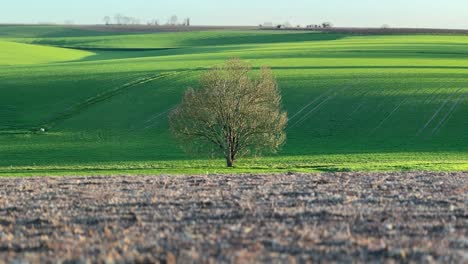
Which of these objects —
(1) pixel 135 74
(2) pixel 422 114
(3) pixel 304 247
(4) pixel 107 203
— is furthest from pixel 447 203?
(1) pixel 135 74

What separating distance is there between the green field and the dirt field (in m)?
12.8

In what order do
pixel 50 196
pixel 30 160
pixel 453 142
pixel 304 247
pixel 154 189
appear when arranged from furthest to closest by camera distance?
pixel 453 142 < pixel 30 160 < pixel 154 189 < pixel 50 196 < pixel 304 247

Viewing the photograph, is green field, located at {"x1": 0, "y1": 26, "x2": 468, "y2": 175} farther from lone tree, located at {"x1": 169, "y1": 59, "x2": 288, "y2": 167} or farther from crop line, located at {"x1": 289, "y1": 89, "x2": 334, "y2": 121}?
lone tree, located at {"x1": 169, "y1": 59, "x2": 288, "y2": 167}

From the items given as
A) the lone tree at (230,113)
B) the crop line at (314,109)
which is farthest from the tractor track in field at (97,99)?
the lone tree at (230,113)

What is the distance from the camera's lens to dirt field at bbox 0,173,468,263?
11.4 meters

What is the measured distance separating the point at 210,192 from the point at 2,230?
22.5 ft

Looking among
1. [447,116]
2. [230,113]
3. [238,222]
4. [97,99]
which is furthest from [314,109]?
[238,222]

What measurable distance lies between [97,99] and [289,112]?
1943cm

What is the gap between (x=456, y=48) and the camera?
98.8 meters

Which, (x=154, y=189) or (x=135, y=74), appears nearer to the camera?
(x=154, y=189)

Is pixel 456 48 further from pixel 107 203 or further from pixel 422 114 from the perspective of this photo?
pixel 107 203

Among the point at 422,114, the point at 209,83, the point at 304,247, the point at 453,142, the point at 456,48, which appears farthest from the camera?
the point at 456,48

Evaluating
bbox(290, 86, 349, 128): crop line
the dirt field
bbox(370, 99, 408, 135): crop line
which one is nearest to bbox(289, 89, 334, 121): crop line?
bbox(290, 86, 349, 128): crop line

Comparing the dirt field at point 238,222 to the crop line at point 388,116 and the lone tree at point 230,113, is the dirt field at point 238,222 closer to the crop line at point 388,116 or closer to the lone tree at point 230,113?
the lone tree at point 230,113
